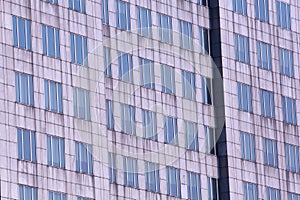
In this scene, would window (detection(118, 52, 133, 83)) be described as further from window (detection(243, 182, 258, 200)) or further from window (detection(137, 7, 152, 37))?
window (detection(243, 182, 258, 200))

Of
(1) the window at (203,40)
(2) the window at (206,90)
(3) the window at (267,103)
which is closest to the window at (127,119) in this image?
(2) the window at (206,90)

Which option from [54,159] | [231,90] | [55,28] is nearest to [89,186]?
[54,159]

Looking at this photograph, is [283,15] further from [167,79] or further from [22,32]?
[22,32]

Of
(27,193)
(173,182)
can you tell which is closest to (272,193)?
(173,182)

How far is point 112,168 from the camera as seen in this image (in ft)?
440

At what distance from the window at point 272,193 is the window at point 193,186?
9242 millimetres

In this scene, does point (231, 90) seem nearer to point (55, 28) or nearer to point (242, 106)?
point (242, 106)

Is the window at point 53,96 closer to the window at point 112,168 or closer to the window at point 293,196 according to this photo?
the window at point 112,168

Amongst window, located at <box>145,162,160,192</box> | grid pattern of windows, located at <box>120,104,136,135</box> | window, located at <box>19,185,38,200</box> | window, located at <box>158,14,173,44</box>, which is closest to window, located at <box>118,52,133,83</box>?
grid pattern of windows, located at <box>120,104,136,135</box>

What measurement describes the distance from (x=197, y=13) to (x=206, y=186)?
596 inches

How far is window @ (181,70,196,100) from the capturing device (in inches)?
5674

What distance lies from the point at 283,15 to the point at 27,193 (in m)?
42.4

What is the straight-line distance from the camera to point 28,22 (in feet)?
418

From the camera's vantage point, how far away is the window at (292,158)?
6073 inches
